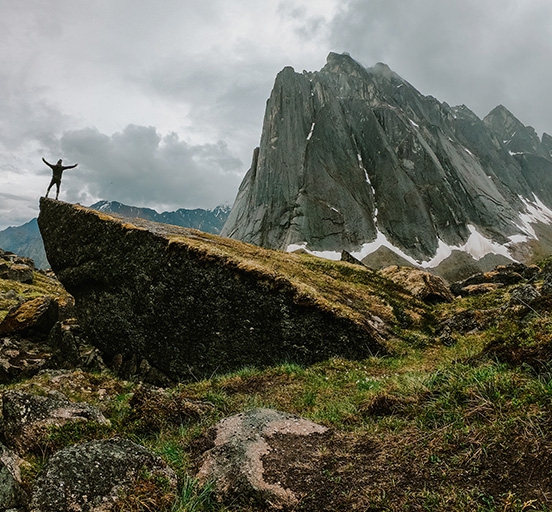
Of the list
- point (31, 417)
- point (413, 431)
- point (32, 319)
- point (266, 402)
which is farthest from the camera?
point (32, 319)

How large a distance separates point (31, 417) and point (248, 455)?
3.41 meters

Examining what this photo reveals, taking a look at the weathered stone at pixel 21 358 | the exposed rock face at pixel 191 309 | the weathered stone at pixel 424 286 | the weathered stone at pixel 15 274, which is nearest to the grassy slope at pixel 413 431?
the exposed rock face at pixel 191 309

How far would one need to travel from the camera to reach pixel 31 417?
5566 mm

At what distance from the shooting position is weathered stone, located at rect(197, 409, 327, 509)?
14.0 feet

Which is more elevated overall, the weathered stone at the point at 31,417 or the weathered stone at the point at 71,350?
the weathered stone at the point at 31,417

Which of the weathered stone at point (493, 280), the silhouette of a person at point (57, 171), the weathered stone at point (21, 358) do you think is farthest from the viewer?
the silhouette of a person at point (57, 171)

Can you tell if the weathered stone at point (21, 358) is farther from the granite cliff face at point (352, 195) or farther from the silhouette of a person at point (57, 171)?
the granite cliff face at point (352, 195)

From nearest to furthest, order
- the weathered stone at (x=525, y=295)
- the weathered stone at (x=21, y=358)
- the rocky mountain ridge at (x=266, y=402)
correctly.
Answer: the rocky mountain ridge at (x=266, y=402) < the weathered stone at (x=525, y=295) < the weathered stone at (x=21, y=358)

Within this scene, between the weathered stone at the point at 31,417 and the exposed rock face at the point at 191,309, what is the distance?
22.2 feet

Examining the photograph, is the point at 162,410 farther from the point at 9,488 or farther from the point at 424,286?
the point at 424,286

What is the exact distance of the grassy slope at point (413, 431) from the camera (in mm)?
3809

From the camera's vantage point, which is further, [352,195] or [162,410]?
[352,195]

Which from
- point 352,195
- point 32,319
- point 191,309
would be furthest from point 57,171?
point 352,195

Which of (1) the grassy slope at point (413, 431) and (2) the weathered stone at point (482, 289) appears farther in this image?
(2) the weathered stone at point (482, 289)
